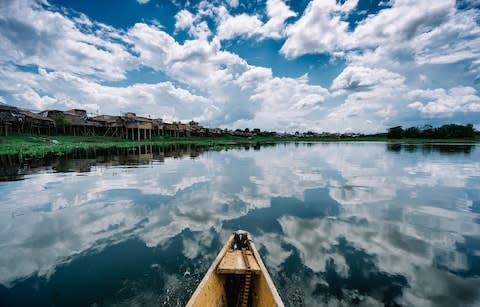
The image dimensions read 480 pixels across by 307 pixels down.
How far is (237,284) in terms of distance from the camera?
14.8ft

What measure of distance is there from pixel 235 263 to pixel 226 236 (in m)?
2.53

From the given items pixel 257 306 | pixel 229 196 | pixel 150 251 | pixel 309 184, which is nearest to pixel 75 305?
pixel 150 251

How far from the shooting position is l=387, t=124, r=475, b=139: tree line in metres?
101

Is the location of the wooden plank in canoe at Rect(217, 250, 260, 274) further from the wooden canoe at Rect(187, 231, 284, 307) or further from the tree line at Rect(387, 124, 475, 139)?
the tree line at Rect(387, 124, 475, 139)

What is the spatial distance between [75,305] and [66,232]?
399 centimetres

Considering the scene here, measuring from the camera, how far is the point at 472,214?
949 centimetres

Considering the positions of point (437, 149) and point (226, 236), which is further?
point (437, 149)

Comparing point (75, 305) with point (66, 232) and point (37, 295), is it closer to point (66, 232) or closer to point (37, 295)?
point (37, 295)

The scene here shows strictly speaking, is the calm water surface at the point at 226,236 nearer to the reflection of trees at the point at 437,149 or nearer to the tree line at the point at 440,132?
the reflection of trees at the point at 437,149

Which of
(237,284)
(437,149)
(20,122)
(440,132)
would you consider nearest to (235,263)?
(237,284)

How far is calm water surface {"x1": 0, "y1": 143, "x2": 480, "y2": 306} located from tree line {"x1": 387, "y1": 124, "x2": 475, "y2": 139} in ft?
404

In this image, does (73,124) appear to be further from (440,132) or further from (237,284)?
(440,132)

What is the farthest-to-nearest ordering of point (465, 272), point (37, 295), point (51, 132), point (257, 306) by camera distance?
point (51, 132), point (465, 272), point (37, 295), point (257, 306)

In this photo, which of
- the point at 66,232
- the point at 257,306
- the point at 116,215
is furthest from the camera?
the point at 116,215
